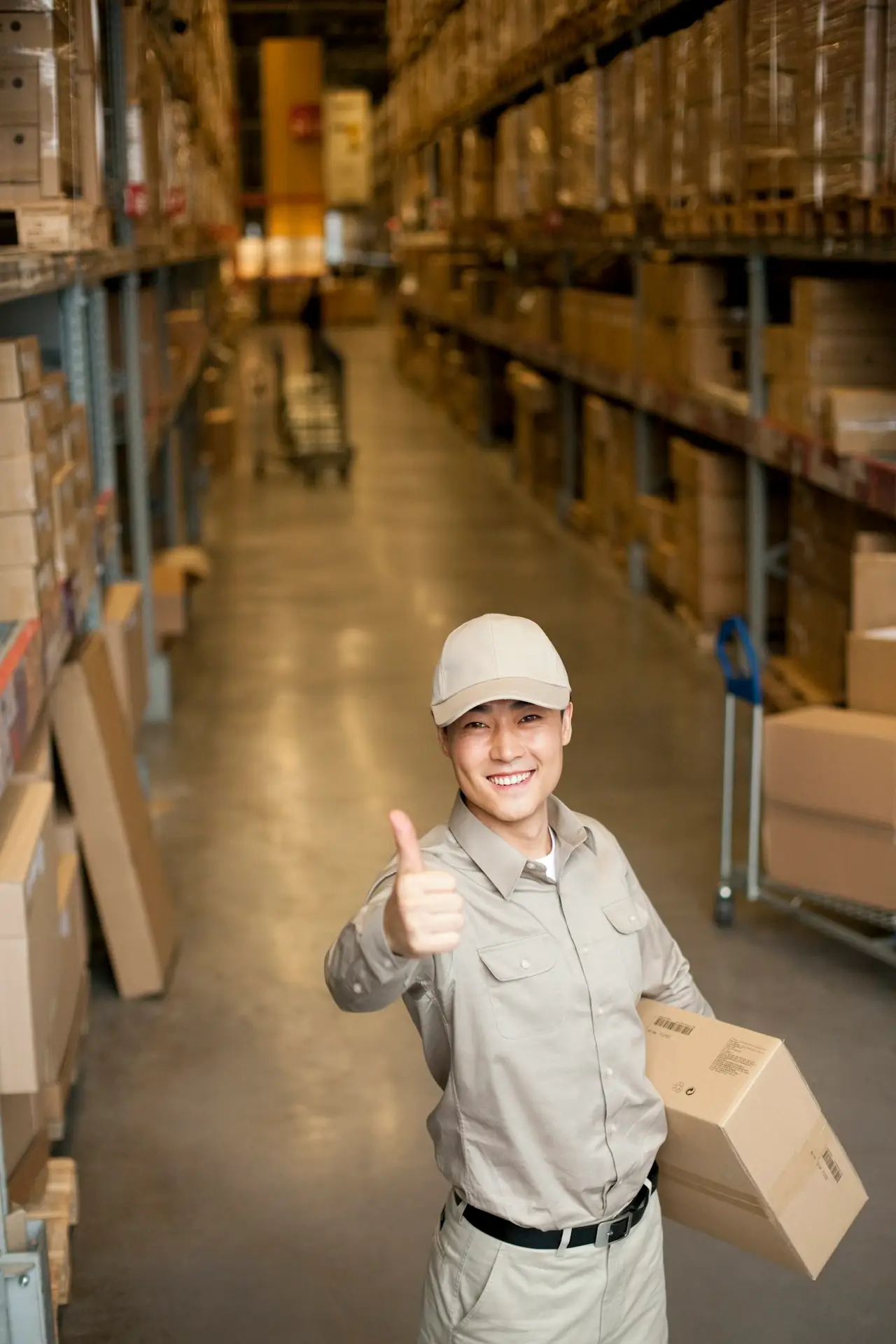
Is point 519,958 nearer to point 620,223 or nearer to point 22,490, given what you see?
point 22,490

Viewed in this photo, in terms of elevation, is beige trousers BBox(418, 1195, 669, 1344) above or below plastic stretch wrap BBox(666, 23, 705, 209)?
below

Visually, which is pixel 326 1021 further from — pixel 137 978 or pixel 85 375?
pixel 85 375

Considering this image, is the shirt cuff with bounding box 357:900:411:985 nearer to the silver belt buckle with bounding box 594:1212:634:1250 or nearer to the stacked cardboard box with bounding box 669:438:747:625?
the silver belt buckle with bounding box 594:1212:634:1250

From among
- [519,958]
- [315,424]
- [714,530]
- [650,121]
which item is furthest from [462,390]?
[519,958]

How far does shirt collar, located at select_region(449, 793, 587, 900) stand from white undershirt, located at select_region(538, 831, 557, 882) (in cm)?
1

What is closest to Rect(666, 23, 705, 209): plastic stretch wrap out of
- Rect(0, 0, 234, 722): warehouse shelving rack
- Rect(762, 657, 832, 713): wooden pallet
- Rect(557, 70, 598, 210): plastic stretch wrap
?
Rect(557, 70, 598, 210): plastic stretch wrap

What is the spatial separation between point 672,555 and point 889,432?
276 cm

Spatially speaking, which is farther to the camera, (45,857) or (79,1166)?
(79,1166)

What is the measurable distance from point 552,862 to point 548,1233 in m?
0.45

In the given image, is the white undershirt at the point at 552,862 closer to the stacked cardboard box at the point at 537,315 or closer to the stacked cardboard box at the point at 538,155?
the stacked cardboard box at the point at 538,155

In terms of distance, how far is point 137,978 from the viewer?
175 inches

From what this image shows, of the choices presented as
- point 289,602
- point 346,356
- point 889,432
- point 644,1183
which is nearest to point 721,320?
point 889,432

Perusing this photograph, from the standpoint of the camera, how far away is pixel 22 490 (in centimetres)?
358

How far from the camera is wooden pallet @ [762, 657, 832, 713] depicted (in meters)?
6.52
